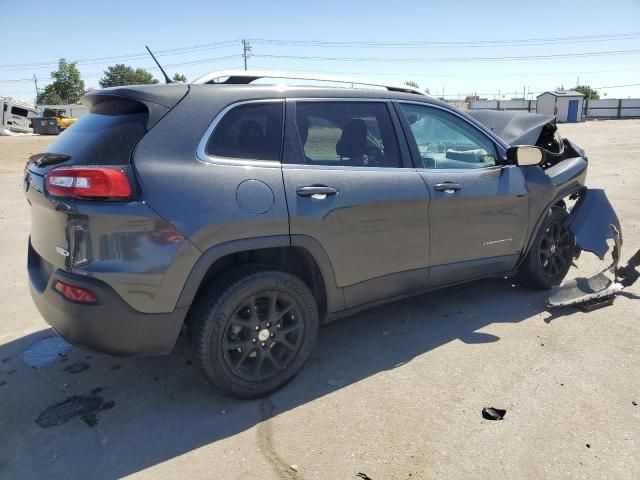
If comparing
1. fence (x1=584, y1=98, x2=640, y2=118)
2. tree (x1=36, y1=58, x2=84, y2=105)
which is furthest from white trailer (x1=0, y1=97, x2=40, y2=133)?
fence (x1=584, y1=98, x2=640, y2=118)

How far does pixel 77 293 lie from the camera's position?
2.58 m

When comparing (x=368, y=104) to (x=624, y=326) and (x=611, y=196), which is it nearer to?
(x=624, y=326)

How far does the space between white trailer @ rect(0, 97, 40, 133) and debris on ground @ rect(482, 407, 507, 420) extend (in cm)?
4523

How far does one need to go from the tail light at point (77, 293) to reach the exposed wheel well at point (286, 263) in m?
0.57

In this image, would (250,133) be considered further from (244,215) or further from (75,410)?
(75,410)

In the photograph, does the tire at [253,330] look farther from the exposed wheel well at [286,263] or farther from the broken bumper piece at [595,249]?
the broken bumper piece at [595,249]

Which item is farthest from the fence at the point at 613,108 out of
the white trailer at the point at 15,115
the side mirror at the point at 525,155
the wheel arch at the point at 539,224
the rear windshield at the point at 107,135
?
the rear windshield at the point at 107,135

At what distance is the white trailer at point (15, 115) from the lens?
3940 cm

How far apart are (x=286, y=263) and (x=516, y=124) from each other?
11.0 feet

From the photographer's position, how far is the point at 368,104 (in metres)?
3.52

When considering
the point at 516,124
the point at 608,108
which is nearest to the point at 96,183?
the point at 516,124

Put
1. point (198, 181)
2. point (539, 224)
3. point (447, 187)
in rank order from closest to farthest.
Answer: point (198, 181)
point (447, 187)
point (539, 224)

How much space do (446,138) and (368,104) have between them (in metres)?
0.81

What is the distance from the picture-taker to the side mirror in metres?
4.01
